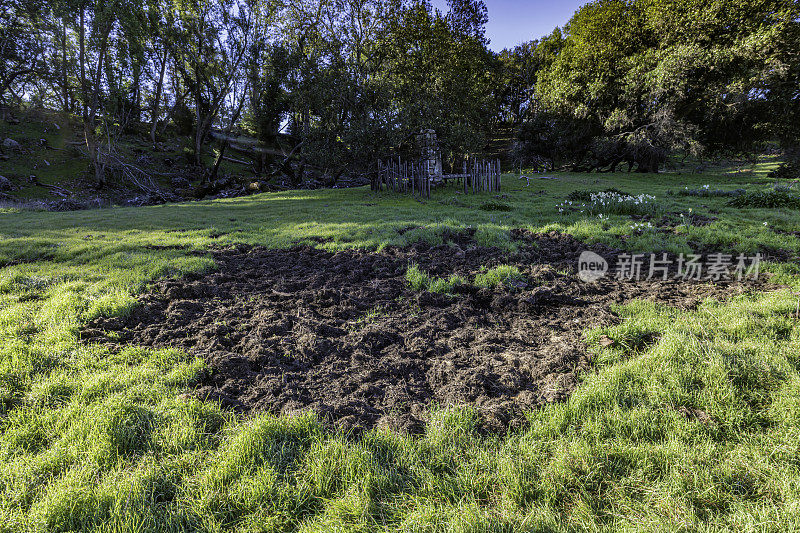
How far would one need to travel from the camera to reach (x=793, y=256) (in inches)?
223

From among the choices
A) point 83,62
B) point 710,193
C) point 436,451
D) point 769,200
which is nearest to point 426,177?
point 710,193

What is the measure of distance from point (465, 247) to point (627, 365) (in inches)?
170

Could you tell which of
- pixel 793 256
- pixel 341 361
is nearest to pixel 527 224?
pixel 793 256

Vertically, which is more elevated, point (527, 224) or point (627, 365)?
point (527, 224)

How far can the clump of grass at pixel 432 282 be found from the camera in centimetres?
512

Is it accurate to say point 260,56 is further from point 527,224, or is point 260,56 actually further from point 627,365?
point 627,365

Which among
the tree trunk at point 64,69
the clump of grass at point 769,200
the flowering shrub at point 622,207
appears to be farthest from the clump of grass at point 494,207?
the tree trunk at point 64,69

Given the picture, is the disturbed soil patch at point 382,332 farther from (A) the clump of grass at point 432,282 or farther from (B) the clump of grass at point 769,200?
(B) the clump of grass at point 769,200

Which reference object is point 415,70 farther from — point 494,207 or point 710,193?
point 710,193

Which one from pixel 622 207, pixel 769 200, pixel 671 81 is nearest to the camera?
pixel 622 207

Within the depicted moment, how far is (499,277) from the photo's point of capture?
534cm

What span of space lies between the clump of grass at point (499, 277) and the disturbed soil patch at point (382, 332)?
17cm

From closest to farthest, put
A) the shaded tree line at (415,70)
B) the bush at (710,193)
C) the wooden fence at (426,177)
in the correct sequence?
the bush at (710,193), the wooden fence at (426,177), the shaded tree line at (415,70)

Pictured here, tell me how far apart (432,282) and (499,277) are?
114 cm
